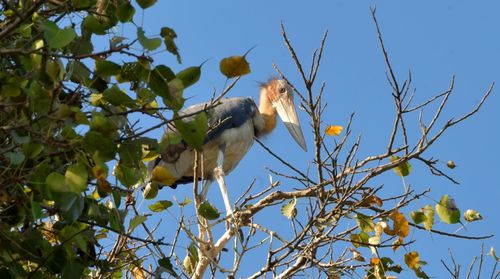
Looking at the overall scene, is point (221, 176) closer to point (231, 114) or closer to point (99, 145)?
point (231, 114)

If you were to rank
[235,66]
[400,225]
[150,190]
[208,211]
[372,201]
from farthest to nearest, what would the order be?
[372,201] → [400,225] → [208,211] → [150,190] → [235,66]

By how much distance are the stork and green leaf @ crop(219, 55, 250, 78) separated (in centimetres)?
443

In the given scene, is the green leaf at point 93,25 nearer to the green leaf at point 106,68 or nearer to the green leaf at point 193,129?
the green leaf at point 106,68

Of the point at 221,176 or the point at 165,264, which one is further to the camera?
the point at 221,176

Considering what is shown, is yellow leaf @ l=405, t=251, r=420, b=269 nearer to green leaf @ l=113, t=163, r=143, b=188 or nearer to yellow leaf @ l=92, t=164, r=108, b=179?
green leaf @ l=113, t=163, r=143, b=188

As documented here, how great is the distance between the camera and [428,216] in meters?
3.45

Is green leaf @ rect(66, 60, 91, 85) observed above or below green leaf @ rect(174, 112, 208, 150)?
above

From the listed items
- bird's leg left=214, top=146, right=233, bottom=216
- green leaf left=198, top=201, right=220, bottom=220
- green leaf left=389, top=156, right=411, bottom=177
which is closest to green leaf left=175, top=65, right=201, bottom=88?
green leaf left=198, top=201, right=220, bottom=220

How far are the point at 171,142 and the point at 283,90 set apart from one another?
700 cm

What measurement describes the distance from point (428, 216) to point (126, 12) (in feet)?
5.18

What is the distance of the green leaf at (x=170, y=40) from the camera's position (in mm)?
2441

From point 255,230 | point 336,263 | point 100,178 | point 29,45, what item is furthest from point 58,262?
point 255,230

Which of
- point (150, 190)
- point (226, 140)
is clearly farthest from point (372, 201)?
point (226, 140)

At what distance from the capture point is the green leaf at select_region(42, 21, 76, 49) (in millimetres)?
2270
